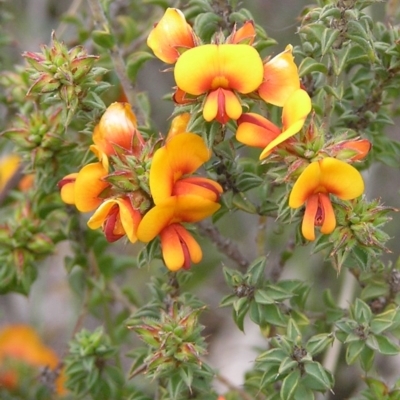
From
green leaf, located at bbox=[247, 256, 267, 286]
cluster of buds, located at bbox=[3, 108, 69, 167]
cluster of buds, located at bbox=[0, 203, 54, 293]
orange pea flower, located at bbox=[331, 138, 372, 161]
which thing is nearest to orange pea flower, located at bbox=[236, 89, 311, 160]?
orange pea flower, located at bbox=[331, 138, 372, 161]

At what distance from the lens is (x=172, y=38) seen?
4.15 feet

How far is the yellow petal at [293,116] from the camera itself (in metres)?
1.13

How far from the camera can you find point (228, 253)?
1645mm

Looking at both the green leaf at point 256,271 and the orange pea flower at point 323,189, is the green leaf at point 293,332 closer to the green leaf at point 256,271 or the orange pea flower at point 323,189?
the green leaf at point 256,271

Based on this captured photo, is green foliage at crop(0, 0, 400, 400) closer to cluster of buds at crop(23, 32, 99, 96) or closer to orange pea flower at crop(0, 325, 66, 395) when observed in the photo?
cluster of buds at crop(23, 32, 99, 96)

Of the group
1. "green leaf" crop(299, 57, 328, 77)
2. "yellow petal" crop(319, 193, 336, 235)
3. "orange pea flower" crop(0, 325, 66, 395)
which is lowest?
"orange pea flower" crop(0, 325, 66, 395)

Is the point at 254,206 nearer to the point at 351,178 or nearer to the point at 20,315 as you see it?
the point at 351,178

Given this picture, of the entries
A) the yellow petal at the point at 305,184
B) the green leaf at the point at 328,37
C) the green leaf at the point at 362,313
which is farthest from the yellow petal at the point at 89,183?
the green leaf at the point at 362,313

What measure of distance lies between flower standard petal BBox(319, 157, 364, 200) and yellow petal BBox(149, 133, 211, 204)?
21 cm

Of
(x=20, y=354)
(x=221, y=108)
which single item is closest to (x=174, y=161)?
(x=221, y=108)

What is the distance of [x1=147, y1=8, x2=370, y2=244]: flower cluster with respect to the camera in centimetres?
115

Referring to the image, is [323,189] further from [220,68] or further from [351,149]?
[220,68]

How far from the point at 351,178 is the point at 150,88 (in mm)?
2535

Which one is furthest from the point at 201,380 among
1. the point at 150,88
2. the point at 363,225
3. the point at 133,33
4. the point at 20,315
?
the point at 150,88
